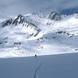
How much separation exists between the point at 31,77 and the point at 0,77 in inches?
491

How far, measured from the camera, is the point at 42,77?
2744 inches

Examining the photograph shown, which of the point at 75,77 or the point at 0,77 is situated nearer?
the point at 75,77

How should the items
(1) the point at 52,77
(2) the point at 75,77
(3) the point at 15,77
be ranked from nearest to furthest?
(2) the point at 75,77, (1) the point at 52,77, (3) the point at 15,77

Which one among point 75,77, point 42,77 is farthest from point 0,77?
point 75,77

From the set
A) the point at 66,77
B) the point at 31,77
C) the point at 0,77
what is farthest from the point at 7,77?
the point at 66,77

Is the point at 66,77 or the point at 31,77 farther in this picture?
the point at 31,77

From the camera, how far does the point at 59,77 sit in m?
67.2

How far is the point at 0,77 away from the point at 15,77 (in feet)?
20.2

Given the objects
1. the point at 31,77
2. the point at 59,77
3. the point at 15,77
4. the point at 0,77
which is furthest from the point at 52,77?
the point at 0,77

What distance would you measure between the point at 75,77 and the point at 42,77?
12.0m

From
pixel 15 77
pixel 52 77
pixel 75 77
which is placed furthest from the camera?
pixel 15 77

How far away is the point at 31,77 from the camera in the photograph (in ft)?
233

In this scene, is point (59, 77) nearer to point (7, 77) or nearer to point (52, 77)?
point (52, 77)

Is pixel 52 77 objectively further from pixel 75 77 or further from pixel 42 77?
pixel 75 77
